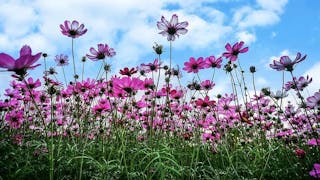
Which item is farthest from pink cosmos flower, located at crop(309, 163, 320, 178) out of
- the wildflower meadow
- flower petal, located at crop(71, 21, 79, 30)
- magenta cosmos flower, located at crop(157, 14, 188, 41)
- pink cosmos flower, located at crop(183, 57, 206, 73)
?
flower petal, located at crop(71, 21, 79, 30)

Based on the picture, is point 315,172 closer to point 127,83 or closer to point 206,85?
point 127,83

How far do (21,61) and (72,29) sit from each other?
1.62 metres

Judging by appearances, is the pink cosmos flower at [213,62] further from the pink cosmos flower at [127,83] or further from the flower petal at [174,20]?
the pink cosmos flower at [127,83]

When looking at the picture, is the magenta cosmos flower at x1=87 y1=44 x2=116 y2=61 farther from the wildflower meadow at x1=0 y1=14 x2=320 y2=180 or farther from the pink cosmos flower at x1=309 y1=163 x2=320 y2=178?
the pink cosmos flower at x1=309 y1=163 x2=320 y2=178

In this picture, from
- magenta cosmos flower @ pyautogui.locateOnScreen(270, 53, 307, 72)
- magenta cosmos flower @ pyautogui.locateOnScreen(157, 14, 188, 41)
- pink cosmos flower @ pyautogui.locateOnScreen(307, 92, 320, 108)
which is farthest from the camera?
magenta cosmos flower @ pyautogui.locateOnScreen(157, 14, 188, 41)

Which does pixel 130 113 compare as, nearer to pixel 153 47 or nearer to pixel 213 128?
pixel 213 128

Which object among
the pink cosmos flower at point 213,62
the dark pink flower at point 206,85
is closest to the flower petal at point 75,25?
the pink cosmos flower at point 213,62

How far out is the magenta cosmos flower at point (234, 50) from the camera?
322cm

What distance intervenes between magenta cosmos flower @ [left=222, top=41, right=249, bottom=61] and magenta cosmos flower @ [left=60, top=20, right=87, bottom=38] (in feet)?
4.03

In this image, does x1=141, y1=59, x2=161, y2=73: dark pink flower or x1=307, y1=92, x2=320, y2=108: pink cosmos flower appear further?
x1=141, y1=59, x2=161, y2=73: dark pink flower

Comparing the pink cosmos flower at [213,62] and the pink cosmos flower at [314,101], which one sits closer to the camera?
the pink cosmos flower at [314,101]

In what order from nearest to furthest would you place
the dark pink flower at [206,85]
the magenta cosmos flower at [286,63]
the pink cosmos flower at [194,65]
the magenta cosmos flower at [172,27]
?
the magenta cosmos flower at [286,63], the magenta cosmos flower at [172,27], the pink cosmos flower at [194,65], the dark pink flower at [206,85]

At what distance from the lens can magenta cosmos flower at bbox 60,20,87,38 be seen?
3.02 meters

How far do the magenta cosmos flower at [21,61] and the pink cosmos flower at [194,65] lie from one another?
6.76ft
